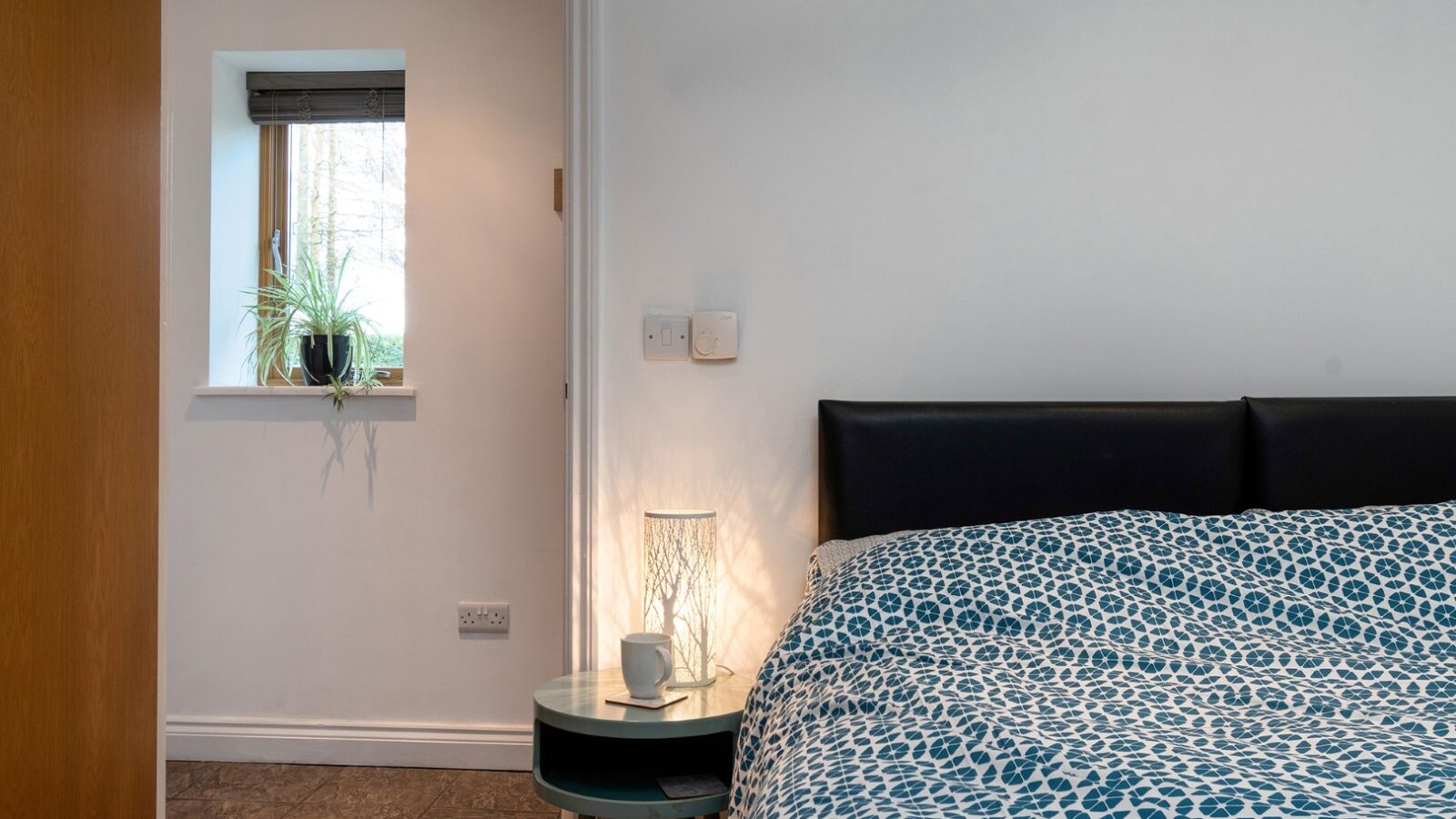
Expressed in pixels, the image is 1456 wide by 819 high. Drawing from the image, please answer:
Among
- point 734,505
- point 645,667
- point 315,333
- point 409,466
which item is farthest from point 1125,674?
point 315,333

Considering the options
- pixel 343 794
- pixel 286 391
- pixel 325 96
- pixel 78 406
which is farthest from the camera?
pixel 325 96

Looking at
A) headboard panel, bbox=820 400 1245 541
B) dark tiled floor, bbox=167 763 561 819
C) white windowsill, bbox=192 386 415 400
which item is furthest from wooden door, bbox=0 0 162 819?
headboard panel, bbox=820 400 1245 541

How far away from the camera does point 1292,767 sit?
974 mm

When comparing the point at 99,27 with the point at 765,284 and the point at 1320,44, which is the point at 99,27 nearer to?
the point at 765,284

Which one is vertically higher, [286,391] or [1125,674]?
[286,391]

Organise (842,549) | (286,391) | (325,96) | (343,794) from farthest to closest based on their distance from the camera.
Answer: (325,96) → (286,391) → (343,794) → (842,549)

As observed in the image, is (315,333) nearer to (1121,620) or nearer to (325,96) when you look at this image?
(325,96)

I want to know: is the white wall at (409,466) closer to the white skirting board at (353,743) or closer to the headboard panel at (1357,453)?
the white skirting board at (353,743)

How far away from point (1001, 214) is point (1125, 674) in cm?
103

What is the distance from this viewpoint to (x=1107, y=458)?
195 cm

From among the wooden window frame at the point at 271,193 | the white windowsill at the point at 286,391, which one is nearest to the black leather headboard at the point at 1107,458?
the white windowsill at the point at 286,391

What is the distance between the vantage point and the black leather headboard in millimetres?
1944

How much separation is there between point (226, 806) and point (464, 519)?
34.0 inches

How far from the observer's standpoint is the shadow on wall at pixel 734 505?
6.80 feet
